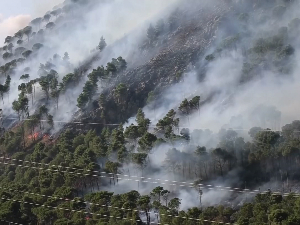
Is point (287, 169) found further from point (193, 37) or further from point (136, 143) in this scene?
point (193, 37)

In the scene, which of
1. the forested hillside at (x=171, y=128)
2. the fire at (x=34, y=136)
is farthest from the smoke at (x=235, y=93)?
the fire at (x=34, y=136)

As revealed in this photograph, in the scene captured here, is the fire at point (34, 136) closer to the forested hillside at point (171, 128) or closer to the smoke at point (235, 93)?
the forested hillside at point (171, 128)

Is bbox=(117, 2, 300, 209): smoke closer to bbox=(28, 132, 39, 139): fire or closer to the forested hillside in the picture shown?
the forested hillside

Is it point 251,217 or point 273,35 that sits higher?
point 273,35

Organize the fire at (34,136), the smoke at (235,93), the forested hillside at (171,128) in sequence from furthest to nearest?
1. the fire at (34,136)
2. the smoke at (235,93)
3. the forested hillside at (171,128)

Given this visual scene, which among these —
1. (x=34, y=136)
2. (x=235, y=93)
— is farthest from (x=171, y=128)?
(x=34, y=136)

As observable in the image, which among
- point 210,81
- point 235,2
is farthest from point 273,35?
point 235,2

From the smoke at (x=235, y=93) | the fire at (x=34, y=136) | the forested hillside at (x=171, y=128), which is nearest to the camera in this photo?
the forested hillside at (x=171, y=128)

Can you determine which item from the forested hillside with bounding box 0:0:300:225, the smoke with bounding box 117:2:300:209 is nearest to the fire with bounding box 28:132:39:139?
the forested hillside with bounding box 0:0:300:225

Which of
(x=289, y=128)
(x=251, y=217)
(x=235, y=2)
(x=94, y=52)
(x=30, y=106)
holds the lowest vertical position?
(x=251, y=217)
